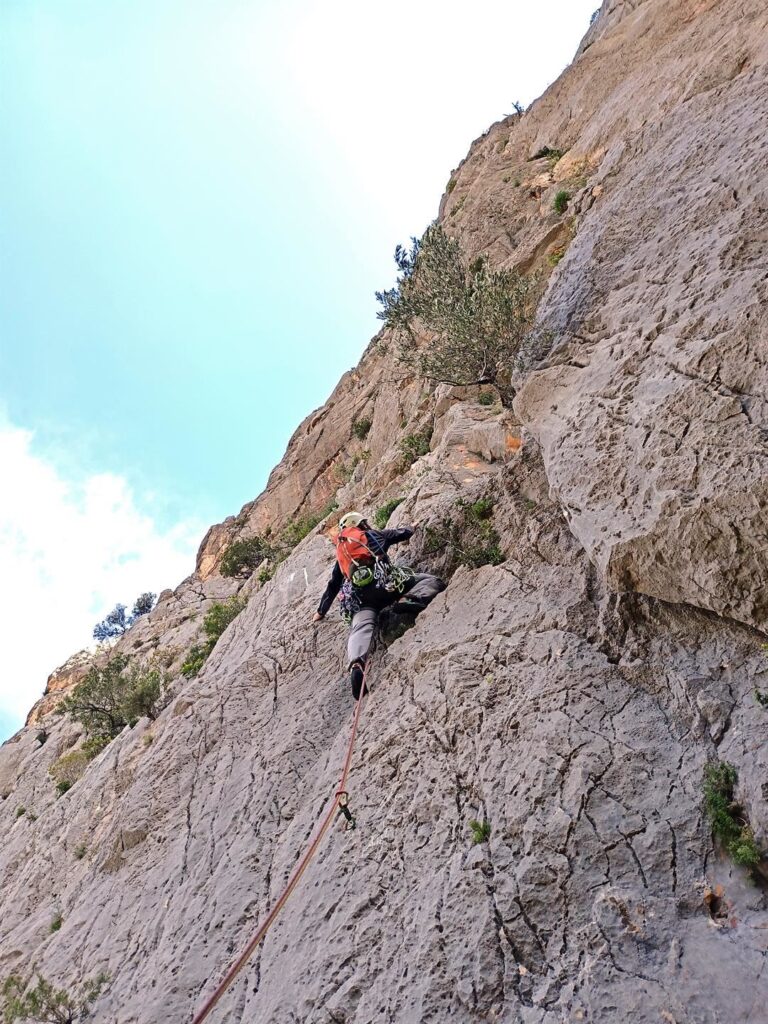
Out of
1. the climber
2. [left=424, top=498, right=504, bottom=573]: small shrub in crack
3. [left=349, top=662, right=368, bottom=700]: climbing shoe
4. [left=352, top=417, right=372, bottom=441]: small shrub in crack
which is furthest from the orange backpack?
[left=352, top=417, right=372, bottom=441]: small shrub in crack

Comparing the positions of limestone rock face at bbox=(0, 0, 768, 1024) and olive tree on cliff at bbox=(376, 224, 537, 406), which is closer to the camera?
limestone rock face at bbox=(0, 0, 768, 1024)

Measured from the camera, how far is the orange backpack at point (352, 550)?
9117mm

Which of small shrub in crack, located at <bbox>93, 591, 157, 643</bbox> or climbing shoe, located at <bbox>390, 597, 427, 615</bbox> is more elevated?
small shrub in crack, located at <bbox>93, 591, 157, 643</bbox>

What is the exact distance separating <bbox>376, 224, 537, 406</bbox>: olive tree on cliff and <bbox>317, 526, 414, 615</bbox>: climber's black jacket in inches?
147

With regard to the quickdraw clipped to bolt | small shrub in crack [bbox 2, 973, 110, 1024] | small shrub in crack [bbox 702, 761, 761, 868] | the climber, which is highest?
the climber

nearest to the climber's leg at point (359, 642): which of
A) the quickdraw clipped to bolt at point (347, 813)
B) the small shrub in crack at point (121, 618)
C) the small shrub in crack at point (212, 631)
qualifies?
the quickdraw clipped to bolt at point (347, 813)

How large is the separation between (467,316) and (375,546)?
4.98 meters

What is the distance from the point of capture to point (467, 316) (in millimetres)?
11578

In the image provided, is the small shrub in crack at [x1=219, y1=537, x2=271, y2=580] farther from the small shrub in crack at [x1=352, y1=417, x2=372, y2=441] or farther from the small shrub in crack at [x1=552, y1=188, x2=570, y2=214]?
the small shrub in crack at [x1=552, y1=188, x2=570, y2=214]

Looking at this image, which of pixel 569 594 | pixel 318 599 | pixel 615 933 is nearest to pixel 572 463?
pixel 569 594

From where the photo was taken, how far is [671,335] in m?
6.35

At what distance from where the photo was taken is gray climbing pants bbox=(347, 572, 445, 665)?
830 cm

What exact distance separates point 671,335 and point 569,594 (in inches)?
110

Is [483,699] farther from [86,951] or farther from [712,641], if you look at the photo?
[86,951]
